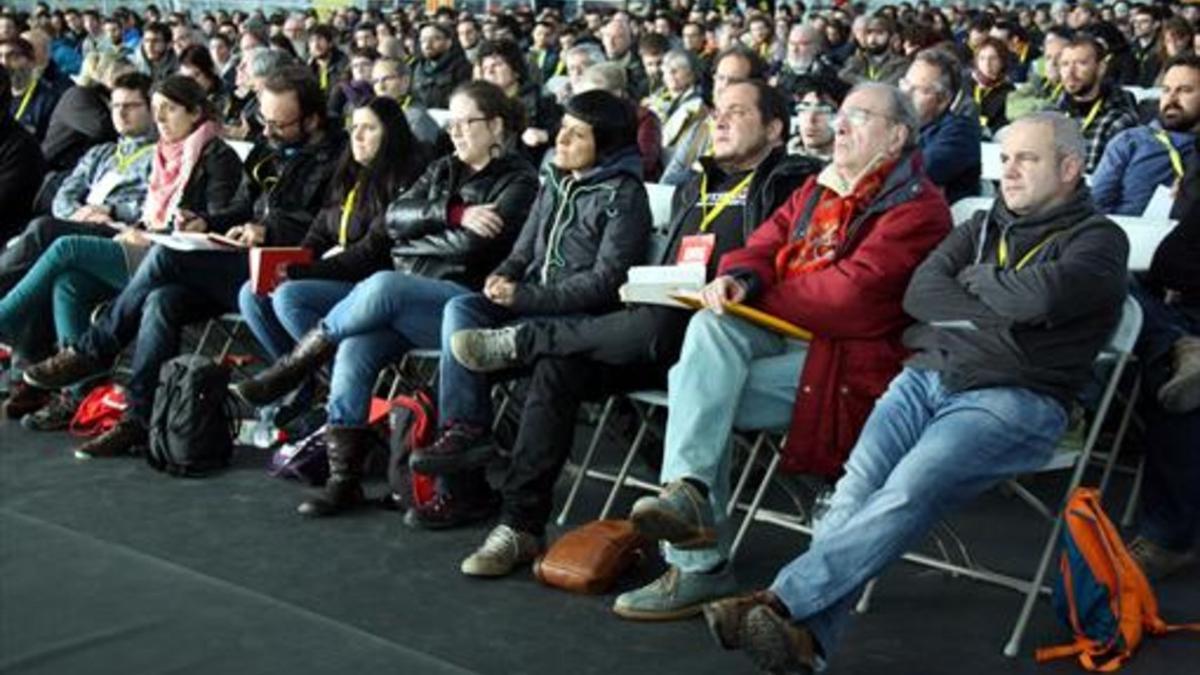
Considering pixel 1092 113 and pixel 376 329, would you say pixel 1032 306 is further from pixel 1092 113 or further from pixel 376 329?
pixel 1092 113

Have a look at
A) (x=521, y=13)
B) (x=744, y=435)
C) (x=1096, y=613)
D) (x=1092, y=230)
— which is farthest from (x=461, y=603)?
(x=521, y=13)

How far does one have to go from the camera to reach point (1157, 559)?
4.46 m

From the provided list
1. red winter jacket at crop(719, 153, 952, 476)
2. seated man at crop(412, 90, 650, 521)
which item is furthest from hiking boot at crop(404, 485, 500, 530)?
red winter jacket at crop(719, 153, 952, 476)

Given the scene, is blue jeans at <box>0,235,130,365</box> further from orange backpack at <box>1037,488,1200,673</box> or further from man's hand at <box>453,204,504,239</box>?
orange backpack at <box>1037,488,1200,673</box>

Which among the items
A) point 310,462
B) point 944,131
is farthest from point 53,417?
point 944,131

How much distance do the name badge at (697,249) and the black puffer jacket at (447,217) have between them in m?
0.87

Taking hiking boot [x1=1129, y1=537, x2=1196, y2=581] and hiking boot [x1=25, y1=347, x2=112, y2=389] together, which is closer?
hiking boot [x1=1129, y1=537, x2=1196, y2=581]

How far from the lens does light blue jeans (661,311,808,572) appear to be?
13.6ft

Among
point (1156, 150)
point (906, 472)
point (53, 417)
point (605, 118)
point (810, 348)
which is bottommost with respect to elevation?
point (53, 417)

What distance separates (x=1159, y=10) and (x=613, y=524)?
13.2 m

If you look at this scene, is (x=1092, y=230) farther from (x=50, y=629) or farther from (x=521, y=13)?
(x=521, y=13)

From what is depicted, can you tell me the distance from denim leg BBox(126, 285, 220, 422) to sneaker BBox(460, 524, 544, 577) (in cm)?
187

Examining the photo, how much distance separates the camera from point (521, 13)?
22.7 meters

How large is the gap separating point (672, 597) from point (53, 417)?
122 inches
